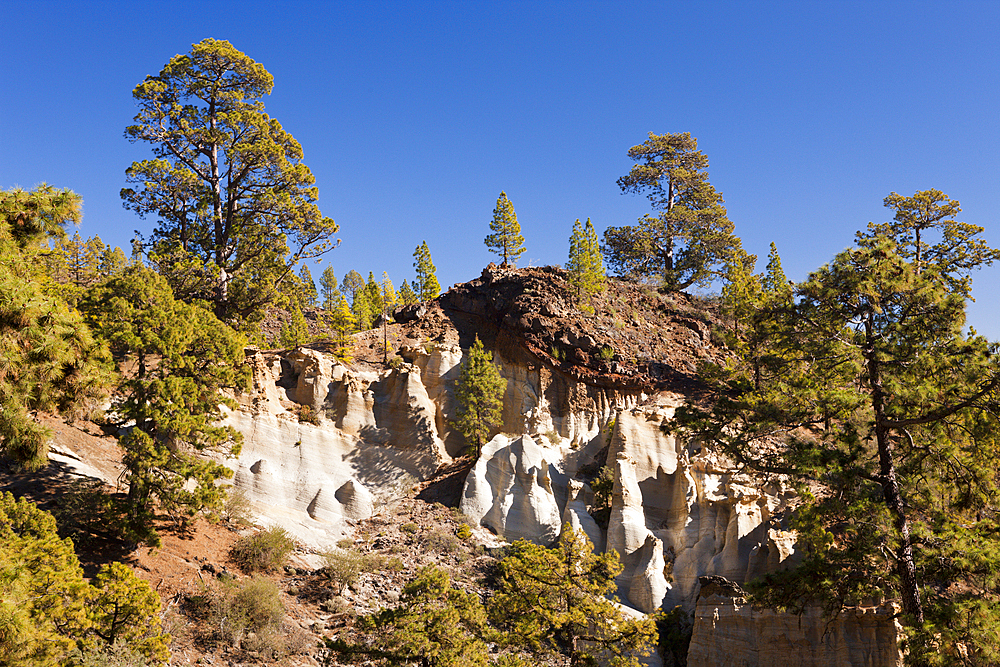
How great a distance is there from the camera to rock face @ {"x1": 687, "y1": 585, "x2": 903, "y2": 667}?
2048cm

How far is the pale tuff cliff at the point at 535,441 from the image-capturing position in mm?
28422

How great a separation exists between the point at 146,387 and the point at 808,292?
68.8ft

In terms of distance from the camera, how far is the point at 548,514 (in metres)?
31.4

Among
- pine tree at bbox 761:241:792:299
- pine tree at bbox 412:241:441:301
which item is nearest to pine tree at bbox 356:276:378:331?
pine tree at bbox 412:241:441:301

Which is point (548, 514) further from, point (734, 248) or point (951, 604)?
point (734, 248)

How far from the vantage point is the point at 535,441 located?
34500 mm

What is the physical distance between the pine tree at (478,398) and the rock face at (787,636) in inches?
564

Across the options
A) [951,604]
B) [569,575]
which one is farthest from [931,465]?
[569,575]

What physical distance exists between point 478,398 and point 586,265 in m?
13.0

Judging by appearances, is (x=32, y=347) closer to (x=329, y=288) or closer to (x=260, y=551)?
(x=260, y=551)

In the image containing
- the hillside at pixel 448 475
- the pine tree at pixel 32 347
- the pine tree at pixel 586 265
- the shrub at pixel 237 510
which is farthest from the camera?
the pine tree at pixel 586 265

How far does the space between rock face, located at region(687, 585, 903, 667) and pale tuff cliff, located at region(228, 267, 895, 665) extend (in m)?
0.15

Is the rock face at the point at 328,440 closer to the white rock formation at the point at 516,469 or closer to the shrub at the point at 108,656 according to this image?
the white rock formation at the point at 516,469

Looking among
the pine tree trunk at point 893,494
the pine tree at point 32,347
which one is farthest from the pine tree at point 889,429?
the pine tree at point 32,347
